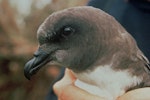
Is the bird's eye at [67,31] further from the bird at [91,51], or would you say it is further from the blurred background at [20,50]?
the blurred background at [20,50]

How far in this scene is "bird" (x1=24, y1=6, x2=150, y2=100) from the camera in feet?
6.00

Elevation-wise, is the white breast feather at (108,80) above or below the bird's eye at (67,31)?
below

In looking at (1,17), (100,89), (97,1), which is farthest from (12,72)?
(100,89)

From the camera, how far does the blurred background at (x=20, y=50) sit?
4754 millimetres

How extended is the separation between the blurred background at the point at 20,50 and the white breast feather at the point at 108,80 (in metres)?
2.73

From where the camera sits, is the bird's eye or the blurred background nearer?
the bird's eye

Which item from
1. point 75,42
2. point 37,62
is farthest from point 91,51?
point 37,62

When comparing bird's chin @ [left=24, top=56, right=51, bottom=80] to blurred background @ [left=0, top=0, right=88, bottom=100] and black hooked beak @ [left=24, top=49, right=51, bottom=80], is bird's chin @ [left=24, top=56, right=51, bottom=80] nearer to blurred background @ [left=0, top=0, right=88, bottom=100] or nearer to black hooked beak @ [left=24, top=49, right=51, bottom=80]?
black hooked beak @ [left=24, top=49, right=51, bottom=80]

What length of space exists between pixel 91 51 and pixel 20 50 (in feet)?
9.78

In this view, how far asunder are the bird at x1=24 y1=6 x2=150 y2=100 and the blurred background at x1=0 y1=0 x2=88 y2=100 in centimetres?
272

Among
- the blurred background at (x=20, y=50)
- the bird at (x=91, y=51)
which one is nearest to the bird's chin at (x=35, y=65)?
the bird at (x=91, y=51)

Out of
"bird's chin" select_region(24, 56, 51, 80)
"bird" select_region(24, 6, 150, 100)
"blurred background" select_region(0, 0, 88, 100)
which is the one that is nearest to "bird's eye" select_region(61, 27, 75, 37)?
"bird" select_region(24, 6, 150, 100)

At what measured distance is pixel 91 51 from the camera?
185 centimetres

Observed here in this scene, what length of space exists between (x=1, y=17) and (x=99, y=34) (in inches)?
124
